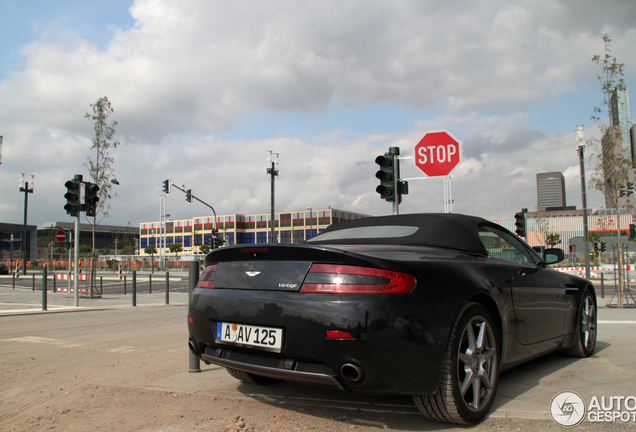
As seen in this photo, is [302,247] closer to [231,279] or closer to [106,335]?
[231,279]

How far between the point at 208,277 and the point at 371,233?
1.47 meters

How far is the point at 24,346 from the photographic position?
255 inches

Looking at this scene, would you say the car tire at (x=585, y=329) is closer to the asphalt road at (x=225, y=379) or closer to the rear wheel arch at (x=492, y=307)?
the asphalt road at (x=225, y=379)

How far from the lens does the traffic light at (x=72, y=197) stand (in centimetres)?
1349

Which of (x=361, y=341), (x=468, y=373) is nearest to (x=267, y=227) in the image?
(x=468, y=373)

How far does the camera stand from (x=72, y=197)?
1352cm

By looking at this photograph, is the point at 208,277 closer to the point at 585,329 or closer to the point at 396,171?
the point at 585,329

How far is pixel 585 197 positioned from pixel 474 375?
21464 mm

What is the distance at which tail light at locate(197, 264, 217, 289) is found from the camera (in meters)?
3.36

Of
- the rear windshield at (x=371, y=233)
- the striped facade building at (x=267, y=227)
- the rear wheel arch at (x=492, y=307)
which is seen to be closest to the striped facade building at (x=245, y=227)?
the striped facade building at (x=267, y=227)

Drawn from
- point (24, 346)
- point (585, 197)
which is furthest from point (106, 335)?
point (585, 197)

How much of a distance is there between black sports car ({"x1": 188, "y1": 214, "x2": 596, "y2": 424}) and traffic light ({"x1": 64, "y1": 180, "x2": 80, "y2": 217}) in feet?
38.9

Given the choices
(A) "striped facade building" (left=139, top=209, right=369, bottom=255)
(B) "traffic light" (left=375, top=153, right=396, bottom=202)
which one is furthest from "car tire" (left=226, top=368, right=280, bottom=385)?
(A) "striped facade building" (left=139, top=209, right=369, bottom=255)

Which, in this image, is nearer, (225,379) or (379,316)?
(379,316)
